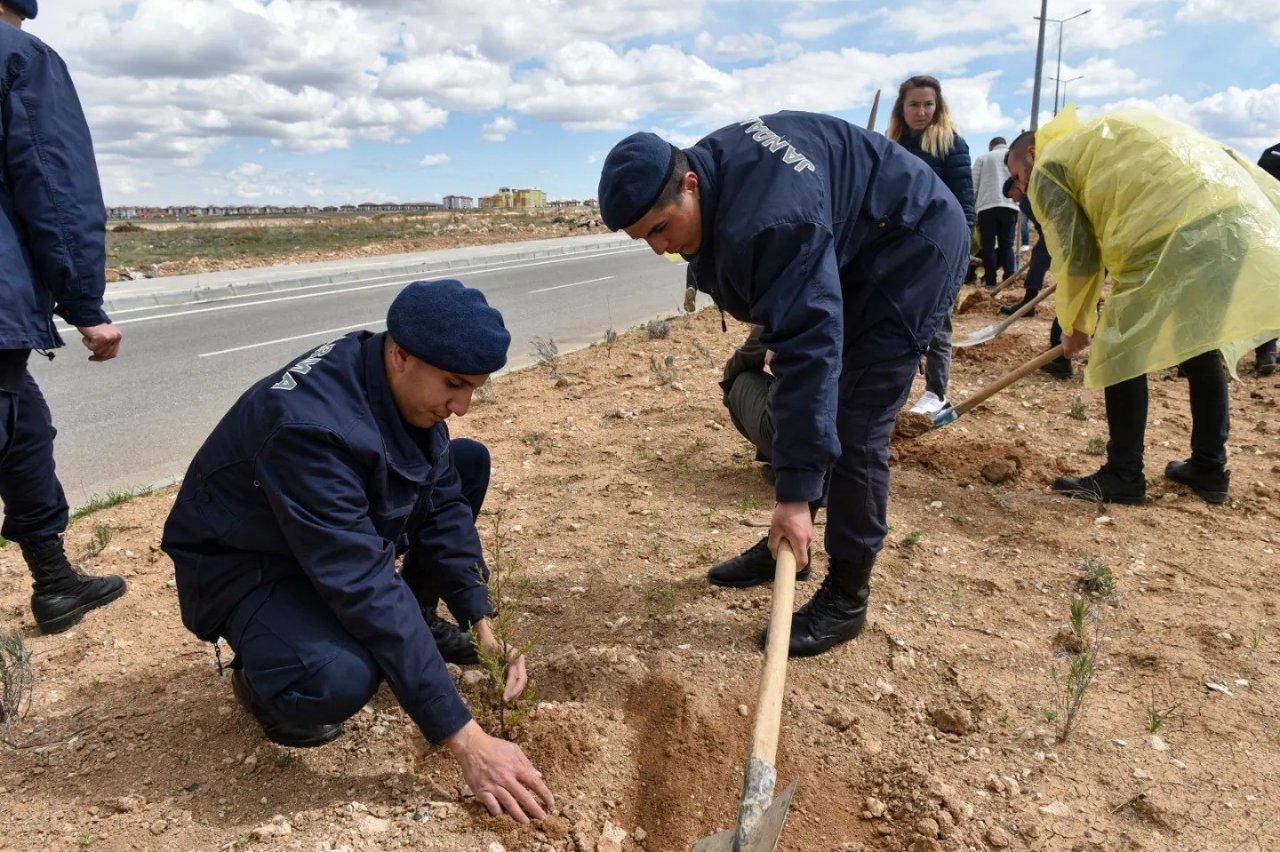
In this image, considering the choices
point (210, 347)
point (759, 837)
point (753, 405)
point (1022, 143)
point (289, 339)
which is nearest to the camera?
point (759, 837)

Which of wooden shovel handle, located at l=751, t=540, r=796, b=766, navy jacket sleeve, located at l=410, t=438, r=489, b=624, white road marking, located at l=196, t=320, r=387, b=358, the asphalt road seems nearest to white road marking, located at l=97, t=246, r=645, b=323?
the asphalt road

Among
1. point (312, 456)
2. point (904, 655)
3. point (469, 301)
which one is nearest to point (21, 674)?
point (312, 456)

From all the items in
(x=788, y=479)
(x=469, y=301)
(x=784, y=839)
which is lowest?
(x=784, y=839)

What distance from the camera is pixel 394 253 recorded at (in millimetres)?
23844

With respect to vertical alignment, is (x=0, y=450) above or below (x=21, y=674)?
above

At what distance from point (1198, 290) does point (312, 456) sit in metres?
3.29

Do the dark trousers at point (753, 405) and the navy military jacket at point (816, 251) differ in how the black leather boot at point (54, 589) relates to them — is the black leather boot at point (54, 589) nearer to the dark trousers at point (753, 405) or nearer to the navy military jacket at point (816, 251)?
the navy military jacket at point (816, 251)

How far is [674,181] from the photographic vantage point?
2.17 metres

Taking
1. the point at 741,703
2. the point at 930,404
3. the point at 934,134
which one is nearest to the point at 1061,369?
the point at 930,404

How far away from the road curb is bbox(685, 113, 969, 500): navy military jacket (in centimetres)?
896

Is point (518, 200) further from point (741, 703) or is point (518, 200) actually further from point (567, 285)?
point (741, 703)

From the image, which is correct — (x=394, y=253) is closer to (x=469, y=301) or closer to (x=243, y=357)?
(x=243, y=357)

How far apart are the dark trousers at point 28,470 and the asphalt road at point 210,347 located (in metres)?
→ 1.82

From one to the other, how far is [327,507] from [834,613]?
1666 mm
